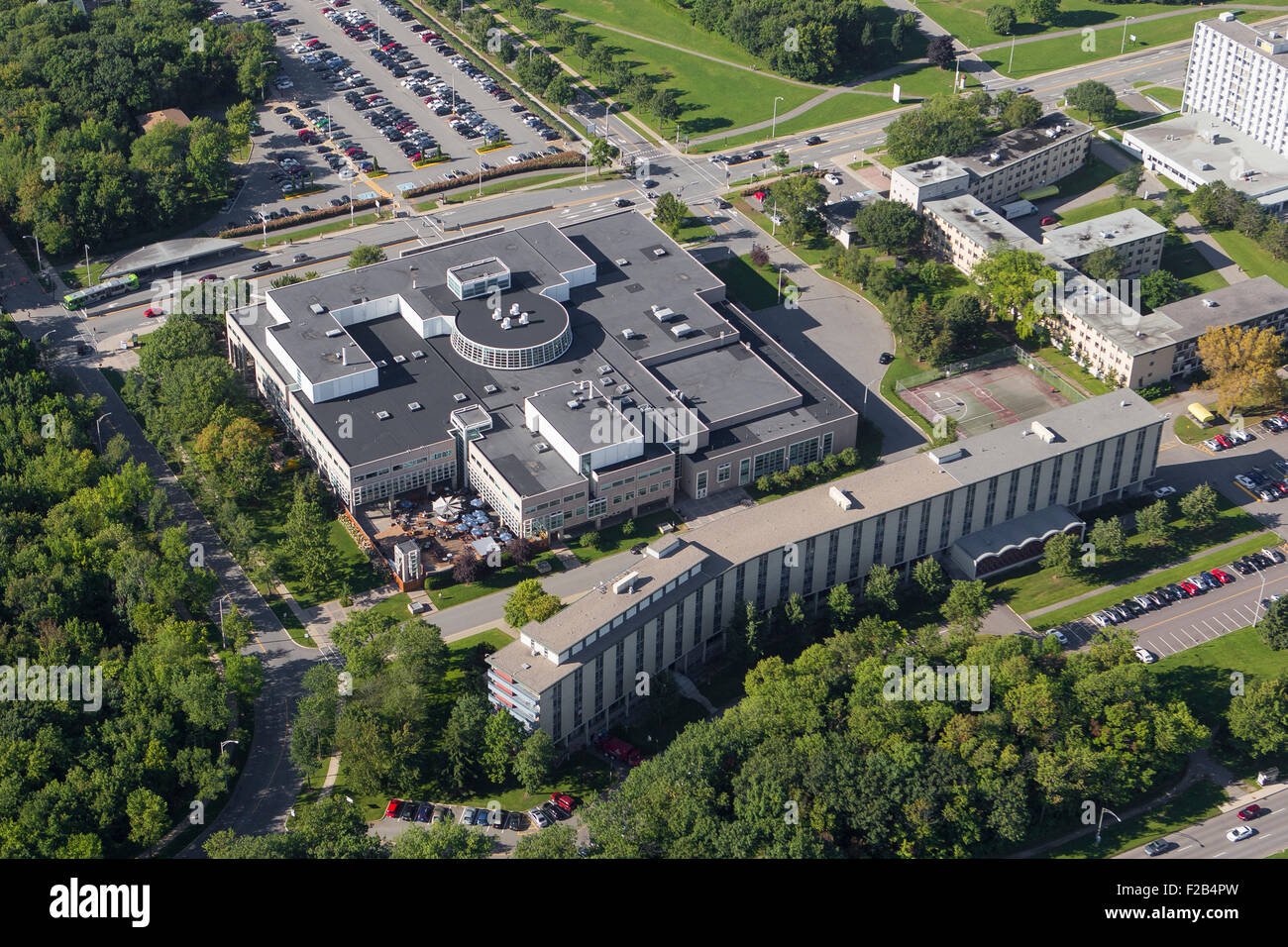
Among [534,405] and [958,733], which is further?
[534,405]

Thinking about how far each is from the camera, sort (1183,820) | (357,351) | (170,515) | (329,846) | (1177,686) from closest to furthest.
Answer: (329,846), (1183,820), (1177,686), (170,515), (357,351)

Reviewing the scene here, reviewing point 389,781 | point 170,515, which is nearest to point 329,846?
point 389,781

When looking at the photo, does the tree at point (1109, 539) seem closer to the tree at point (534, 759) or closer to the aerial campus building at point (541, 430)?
the aerial campus building at point (541, 430)

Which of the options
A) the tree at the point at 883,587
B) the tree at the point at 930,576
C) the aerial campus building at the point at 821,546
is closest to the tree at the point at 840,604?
the tree at the point at 883,587

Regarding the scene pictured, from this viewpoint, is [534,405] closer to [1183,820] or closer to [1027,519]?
[1027,519]

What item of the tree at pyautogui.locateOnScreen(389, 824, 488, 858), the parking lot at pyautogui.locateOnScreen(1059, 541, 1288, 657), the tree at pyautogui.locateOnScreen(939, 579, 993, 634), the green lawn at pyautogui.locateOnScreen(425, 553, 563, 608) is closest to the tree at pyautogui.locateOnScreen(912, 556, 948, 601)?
the tree at pyautogui.locateOnScreen(939, 579, 993, 634)

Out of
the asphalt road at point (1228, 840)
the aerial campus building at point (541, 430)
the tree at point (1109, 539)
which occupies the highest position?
the aerial campus building at point (541, 430)

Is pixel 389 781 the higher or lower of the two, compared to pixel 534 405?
lower

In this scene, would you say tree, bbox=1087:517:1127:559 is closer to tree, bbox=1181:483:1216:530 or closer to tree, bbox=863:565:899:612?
tree, bbox=1181:483:1216:530
